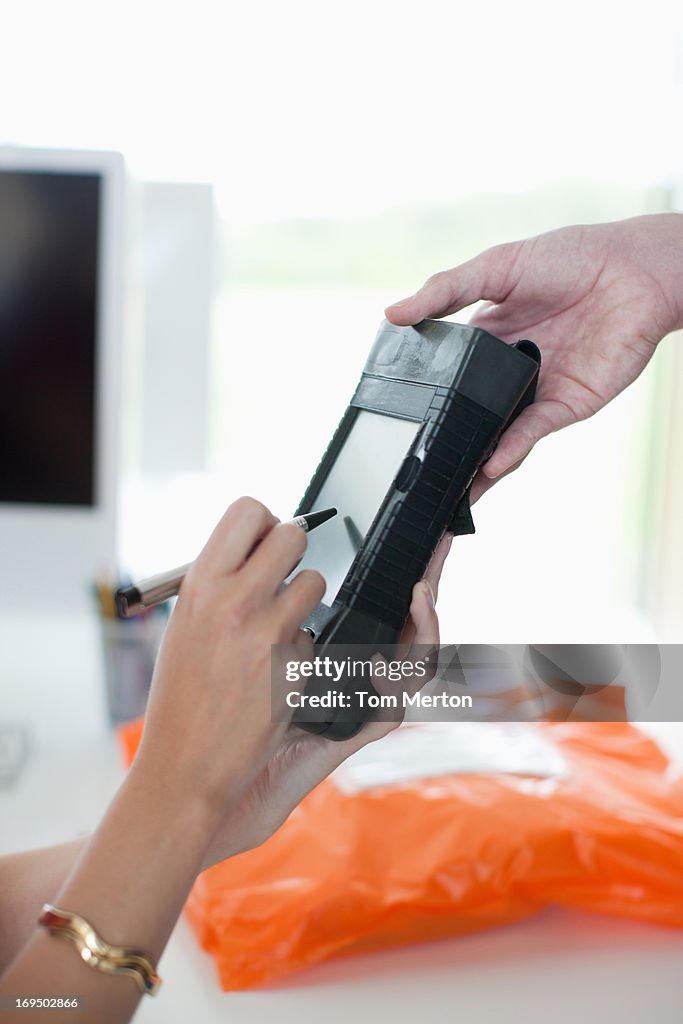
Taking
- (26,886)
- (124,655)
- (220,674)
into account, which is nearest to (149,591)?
(220,674)

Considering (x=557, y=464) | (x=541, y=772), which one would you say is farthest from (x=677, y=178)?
(x=541, y=772)

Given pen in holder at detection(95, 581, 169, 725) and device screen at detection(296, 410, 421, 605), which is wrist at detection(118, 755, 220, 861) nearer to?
device screen at detection(296, 410, 421, 605)

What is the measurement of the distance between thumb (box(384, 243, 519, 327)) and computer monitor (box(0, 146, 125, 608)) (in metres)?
0.45

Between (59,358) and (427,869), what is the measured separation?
635 millimetres

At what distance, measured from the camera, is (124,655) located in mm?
969

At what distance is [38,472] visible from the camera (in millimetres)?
947

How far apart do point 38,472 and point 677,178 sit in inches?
43.6

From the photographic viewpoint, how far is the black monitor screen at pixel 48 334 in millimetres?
911

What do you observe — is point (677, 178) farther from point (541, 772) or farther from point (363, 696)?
point (363, 696)

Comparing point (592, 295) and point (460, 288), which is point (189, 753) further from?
point (592, 295)

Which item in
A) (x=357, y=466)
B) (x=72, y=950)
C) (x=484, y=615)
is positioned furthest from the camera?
(x=484, y=615)

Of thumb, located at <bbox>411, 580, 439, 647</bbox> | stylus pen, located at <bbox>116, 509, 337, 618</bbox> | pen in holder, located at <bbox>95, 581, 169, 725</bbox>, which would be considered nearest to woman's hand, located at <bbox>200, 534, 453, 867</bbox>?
thumb, located at <bbox>411, 580, 439, 647</bbox>

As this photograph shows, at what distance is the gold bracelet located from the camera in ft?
1.15

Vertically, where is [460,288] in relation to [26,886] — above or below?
above
